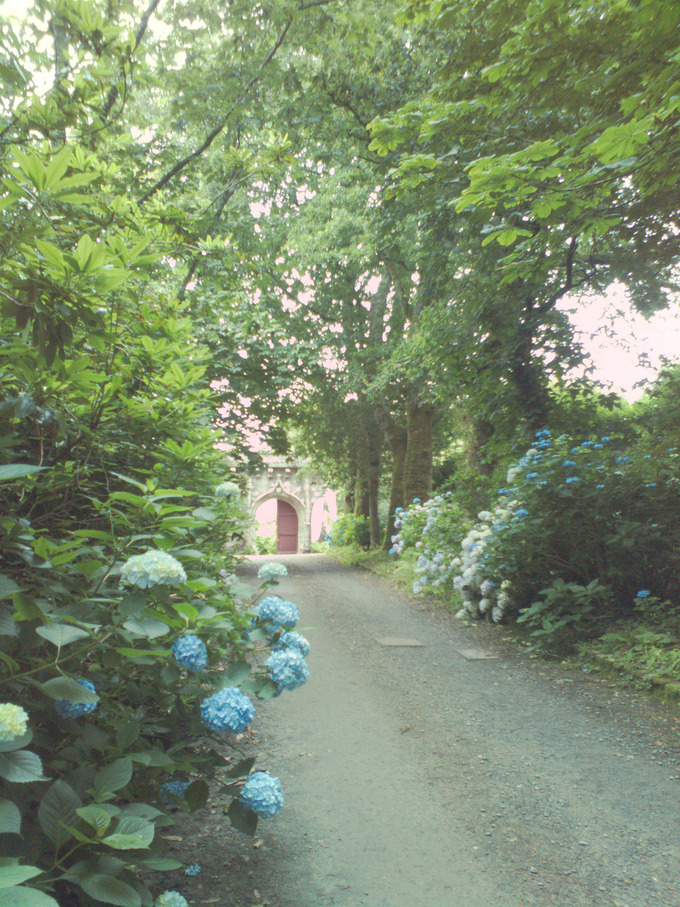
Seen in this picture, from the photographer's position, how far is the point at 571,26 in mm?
4684

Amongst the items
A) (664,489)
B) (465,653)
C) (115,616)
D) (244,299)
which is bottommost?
(465,653)

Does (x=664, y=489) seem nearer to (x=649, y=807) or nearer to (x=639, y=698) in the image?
(x=639, y=698)

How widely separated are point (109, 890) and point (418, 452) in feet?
43.3

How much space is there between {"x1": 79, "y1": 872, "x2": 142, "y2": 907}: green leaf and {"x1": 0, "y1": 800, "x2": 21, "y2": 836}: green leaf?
296 mm

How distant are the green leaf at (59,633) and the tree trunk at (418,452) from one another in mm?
12732

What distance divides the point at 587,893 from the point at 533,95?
6.05 metres

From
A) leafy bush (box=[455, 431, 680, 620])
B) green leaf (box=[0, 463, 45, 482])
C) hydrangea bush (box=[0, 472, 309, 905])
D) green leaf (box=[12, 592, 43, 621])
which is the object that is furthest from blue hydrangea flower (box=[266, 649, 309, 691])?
leafy bush (box=[455, 431, 680, 620])

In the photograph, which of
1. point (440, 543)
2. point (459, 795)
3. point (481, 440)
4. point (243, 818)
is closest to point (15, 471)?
point (243, 818)

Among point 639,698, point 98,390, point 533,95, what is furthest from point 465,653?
point 533,95

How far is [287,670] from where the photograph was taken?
2088 mm

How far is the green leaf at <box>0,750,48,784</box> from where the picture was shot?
130cm

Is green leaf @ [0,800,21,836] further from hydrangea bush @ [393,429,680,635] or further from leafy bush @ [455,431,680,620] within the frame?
leafy bush @ [455,431,680,620]

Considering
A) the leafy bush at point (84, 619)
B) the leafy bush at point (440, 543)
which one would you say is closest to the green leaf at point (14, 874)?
the leafy bush at point (84, 619)

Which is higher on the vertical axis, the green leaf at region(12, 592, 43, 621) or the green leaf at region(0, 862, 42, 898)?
the green leaf at region(12, 592, 43, 621)
